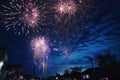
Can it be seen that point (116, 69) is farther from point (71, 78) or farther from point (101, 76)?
point (71, 78)

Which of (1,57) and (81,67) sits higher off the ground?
(81,67)

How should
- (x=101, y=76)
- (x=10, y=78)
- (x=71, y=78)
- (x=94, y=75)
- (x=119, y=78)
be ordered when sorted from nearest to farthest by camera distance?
(x=119, y=78) < (x=101, y=76) < (x=94, y=75) < (x=10, y=78) < (x=71, y=78)

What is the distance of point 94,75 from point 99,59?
4273cm

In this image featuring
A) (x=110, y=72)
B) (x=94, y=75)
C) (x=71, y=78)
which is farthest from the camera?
(x=71, y=78)

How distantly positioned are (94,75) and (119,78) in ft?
33.5

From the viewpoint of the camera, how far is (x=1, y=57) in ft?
144

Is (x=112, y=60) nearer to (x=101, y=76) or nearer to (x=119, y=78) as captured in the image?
(x=101, y=76)

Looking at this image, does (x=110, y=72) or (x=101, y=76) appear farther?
(x=101, y=76)

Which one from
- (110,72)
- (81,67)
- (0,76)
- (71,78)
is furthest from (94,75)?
(81,67)

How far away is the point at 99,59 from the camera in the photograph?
286 ft

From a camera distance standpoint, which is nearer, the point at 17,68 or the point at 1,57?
the point at 1,57

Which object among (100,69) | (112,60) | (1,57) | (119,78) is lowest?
(119,78)

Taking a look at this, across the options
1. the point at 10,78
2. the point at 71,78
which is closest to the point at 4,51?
the point at 10,78

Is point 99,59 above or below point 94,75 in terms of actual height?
above
